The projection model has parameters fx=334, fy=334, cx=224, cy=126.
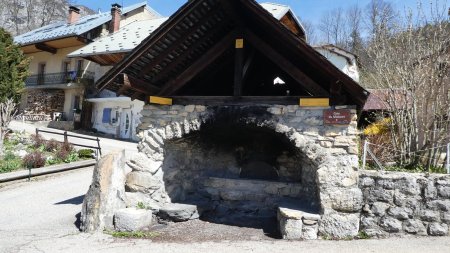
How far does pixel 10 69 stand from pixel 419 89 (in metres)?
15.5

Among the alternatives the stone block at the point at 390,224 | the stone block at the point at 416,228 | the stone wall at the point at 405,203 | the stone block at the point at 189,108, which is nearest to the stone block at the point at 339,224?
the stone wall at the point at 405,203

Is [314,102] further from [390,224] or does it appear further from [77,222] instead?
[77,222]

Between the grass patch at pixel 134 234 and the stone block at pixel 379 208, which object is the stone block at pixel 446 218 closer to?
the stone block at pixel 379 208

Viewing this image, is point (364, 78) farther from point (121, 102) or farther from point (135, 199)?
point (121, 102)

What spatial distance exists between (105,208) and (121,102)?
55.1 ft

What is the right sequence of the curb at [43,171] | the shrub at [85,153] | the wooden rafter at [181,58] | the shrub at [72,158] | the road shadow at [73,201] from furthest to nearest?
the shrub at [85,153] < the shrub at [72,158] < the curb at [43,171] < the road shadow at [73,201] < the wooden rafter at [181,58]

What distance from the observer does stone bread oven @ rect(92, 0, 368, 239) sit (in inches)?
223

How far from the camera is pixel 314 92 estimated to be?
19.7 ft

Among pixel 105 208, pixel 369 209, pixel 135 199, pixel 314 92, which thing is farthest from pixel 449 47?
pixel 105 208

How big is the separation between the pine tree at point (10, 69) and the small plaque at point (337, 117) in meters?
13.2

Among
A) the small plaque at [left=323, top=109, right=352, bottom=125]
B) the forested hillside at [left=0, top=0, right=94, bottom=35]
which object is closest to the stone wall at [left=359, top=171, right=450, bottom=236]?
the small plaque at [left=323, top=109, right=352, bottom=125]

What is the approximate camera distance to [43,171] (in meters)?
10.5

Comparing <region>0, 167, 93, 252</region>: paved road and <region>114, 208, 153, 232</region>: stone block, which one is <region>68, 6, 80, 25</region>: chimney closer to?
<region>0, 167, 93, 252</region>: paved road

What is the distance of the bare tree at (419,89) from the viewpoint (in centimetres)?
680
